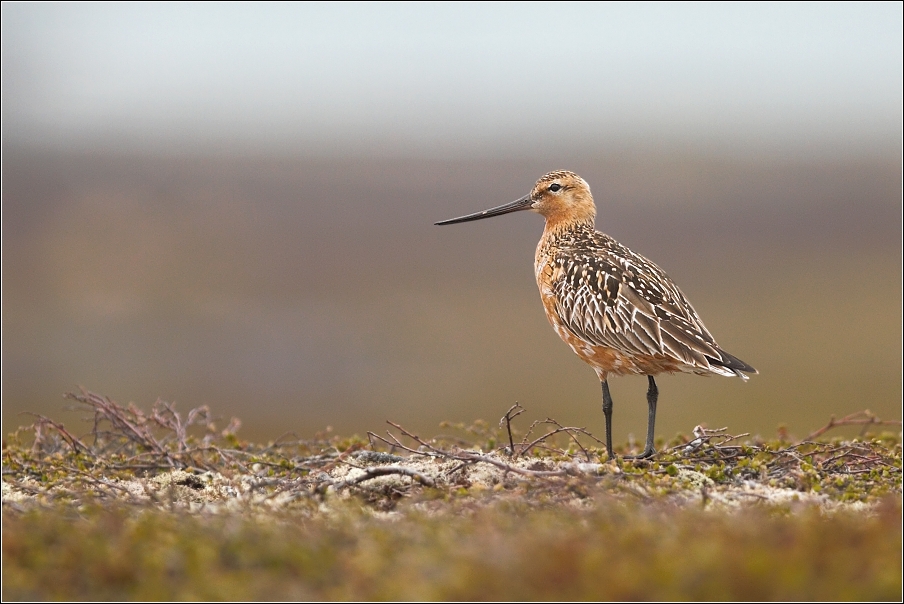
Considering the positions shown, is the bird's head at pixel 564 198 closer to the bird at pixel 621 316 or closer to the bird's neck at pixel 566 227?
the bird's neck at pixel 566 227

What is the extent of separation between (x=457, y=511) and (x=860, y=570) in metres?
2.09

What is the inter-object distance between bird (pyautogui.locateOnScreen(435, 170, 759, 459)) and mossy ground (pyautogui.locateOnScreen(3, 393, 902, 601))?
0.63 metres

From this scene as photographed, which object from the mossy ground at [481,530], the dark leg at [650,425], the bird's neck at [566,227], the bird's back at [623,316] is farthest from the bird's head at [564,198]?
the mossy ground at [481,530]

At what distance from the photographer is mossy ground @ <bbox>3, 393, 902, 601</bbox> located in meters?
3.96

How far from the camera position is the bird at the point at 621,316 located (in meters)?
7.41

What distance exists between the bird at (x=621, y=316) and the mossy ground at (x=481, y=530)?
0.63m

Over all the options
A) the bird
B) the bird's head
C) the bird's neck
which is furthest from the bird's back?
the bird's head

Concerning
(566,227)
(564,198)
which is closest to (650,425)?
(566,227)

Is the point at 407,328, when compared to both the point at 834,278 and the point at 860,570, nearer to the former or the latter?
the point at 834,278

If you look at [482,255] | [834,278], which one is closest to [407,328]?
[482,255]

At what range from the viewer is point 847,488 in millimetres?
6238

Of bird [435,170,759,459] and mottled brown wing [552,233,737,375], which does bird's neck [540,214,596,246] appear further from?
mottled brown wing [552,233,737,375]

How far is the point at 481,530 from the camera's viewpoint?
4711 mm

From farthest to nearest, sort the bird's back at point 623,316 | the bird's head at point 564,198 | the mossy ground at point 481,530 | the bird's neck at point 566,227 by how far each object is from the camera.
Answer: the bird's head at point 564,198, the bird's neck at point 566,227, the bird's back at point 623,316, the mossy ground at point 481,530
